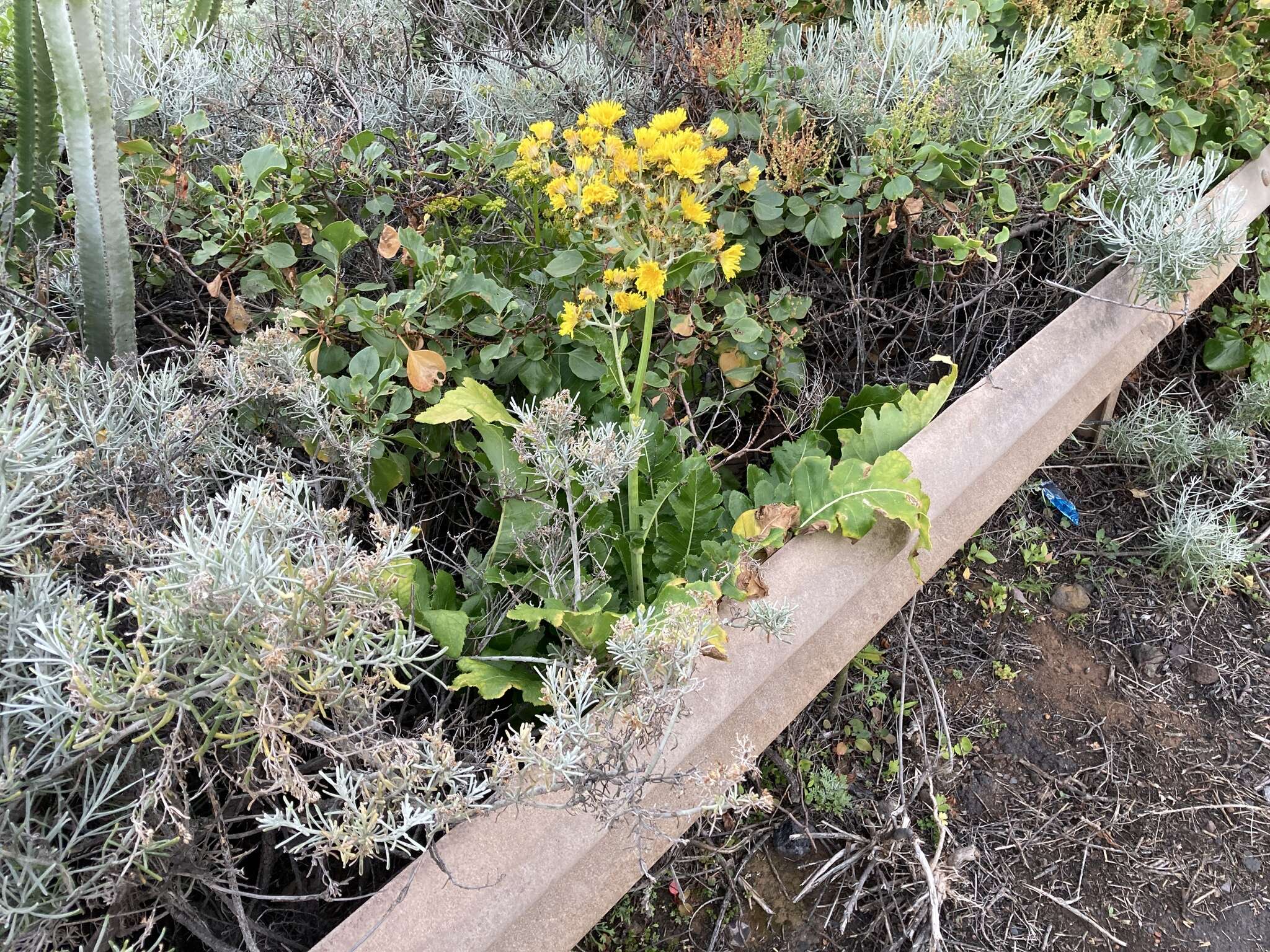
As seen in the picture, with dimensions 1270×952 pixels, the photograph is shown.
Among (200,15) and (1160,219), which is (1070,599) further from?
(200,15)

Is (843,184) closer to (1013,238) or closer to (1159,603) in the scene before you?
(1013,238)

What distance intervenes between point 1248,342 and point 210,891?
3122 mm

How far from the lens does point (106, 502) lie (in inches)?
49.0

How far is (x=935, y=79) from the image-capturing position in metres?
2.18

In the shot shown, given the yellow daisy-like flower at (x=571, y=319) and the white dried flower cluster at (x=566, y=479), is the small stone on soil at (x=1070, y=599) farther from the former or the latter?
the yellow daisy-like flower at (x=571, y=319)

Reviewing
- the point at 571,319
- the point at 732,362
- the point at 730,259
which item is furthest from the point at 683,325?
the point at 571,319

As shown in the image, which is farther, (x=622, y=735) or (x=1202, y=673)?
(x=1202, y=673)

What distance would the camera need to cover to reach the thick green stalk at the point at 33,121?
1.74 meters

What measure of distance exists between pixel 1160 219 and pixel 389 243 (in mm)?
1858

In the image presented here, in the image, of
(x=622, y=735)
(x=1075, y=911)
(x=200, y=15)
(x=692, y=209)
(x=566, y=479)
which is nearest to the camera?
(x=622, y=735)

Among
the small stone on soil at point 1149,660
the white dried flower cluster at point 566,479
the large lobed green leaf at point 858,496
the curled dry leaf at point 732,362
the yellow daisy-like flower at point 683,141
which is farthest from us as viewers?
the small stone on soil at point 1149,660

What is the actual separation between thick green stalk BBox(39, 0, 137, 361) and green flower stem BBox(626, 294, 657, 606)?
38.9 inches

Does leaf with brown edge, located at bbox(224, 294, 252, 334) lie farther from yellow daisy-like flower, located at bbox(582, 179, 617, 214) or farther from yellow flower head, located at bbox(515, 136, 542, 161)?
yellow daisy-like flower, located at bbox(582, 179, 617, 214)

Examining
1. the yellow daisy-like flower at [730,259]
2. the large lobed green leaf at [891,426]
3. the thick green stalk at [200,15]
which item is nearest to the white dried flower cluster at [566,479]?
the yellow daisy-like flower at [730,259]
